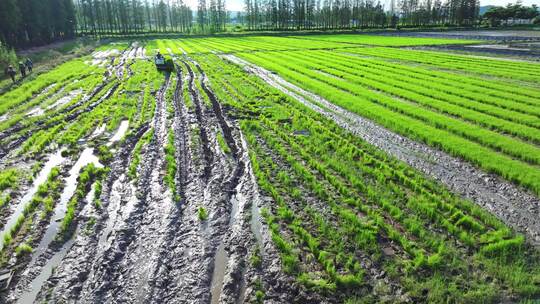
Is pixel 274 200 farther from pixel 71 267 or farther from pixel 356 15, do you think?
pixel 356 15

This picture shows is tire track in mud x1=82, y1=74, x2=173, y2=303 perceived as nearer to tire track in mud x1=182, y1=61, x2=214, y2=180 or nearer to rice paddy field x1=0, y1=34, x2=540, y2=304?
rice paddy field x1=0, y1=34, x2=540, y2=304

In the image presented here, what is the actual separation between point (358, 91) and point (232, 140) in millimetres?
11553

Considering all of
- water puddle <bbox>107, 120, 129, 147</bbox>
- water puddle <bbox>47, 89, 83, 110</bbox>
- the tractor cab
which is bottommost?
water puddle <bbox>107, 120, 129, 147</bbox>

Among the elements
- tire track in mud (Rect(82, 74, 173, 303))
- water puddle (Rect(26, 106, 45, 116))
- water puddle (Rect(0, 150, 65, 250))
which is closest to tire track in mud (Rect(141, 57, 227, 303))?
tire track in mud (Rect(82, 74, 173, 303))

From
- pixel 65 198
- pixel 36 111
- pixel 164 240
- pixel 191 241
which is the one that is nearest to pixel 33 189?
pixel 65 198

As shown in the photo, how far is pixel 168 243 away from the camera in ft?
24.7

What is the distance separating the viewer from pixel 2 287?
6.31 meters

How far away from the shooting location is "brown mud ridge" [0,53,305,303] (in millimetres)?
6211

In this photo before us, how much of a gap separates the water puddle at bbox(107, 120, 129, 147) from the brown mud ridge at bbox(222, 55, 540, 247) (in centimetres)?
976

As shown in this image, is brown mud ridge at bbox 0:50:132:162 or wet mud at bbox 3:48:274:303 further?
brown mud ridge at bbox 0:50:132:162

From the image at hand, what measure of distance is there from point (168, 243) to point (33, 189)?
561 cm

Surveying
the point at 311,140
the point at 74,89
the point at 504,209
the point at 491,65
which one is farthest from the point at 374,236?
the point at 491,65

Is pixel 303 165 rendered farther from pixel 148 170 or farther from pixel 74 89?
pixel 74 89

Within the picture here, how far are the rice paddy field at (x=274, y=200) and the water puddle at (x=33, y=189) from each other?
6 centimetres
